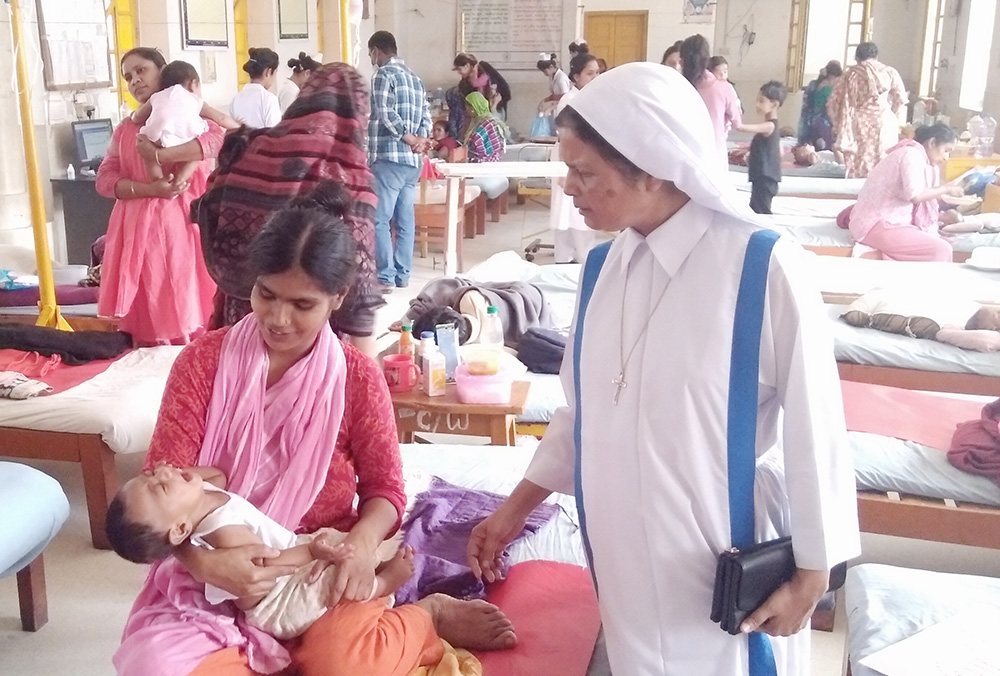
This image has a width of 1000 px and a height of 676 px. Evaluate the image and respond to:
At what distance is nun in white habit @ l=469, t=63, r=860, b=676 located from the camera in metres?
1.32

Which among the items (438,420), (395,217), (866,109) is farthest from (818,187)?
(438,420)

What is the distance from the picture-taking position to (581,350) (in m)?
1.53

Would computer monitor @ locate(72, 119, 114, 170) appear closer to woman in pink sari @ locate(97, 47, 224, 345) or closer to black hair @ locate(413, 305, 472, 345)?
woman in pink sari @ locate(97, 47, 224, 345)

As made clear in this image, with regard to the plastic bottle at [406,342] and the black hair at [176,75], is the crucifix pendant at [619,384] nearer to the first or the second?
the plastic bottle at [406,342]

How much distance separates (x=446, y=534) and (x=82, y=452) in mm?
1308

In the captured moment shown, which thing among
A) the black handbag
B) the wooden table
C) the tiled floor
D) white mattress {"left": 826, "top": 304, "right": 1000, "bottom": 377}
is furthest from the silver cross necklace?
white mattress {"left": 826, "top": 304, "right": 1000, "bottom": 377}

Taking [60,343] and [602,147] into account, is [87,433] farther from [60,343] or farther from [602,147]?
[602,147]

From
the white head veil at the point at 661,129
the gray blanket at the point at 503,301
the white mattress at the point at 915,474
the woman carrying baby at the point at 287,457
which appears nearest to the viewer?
the white head veil at the point at 661,129

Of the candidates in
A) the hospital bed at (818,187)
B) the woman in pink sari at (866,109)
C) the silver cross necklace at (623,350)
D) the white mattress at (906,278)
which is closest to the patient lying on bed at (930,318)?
the white mattress at (906,278)

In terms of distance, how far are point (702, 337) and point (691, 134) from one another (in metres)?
0.29

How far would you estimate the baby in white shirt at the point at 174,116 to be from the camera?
3473mm

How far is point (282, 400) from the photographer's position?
163cm

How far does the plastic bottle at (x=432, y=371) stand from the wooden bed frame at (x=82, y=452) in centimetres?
97

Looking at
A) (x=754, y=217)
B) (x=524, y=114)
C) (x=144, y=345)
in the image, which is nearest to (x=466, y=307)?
(x=144, y=345)
